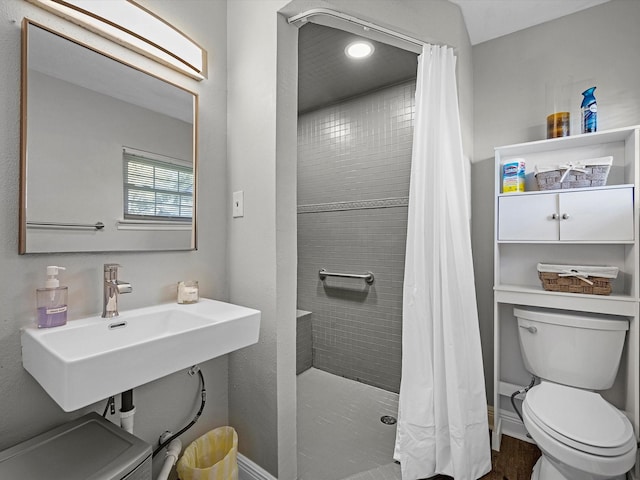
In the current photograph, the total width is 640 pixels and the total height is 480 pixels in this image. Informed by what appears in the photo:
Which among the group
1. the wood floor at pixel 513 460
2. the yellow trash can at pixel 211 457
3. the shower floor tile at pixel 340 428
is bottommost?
the wood floor at pixel 513 460

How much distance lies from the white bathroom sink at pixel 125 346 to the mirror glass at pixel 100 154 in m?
0.27

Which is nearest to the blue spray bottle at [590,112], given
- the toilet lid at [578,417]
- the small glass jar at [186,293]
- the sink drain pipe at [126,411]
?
the toilet lid at [578,417]

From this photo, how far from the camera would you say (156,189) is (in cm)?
129

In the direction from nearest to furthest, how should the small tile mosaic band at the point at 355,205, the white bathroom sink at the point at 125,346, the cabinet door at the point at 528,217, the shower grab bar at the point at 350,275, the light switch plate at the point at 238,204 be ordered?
the white bathroom sink at the point at 125,346, the light switch plate at the point at 238,204, the cabinet door at the point at 528,217, the small tile mosaic band at the point at 355,205, the shower grab bar at the point at 350,275

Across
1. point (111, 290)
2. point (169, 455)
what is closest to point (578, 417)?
point (169, 455)

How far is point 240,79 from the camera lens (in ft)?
4.87

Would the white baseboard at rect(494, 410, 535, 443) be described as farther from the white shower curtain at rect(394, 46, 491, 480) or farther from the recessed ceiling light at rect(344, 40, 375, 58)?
the recessed ceiling light at rect(344, 40, 375, 58)

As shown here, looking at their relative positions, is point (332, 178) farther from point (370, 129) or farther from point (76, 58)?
point (76, 58)

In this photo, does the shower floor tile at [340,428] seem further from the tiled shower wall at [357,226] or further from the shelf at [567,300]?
the shelf at [567,300]

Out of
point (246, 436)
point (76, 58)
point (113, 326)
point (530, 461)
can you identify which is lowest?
point (530, 461)

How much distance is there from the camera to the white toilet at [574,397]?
3.83 feet

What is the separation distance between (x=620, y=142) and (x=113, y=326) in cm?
253

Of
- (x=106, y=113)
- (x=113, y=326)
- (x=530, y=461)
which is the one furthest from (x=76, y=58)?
(x=530, y=461)

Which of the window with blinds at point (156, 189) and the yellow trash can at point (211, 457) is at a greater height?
the window with blinds at point (156, 189)
